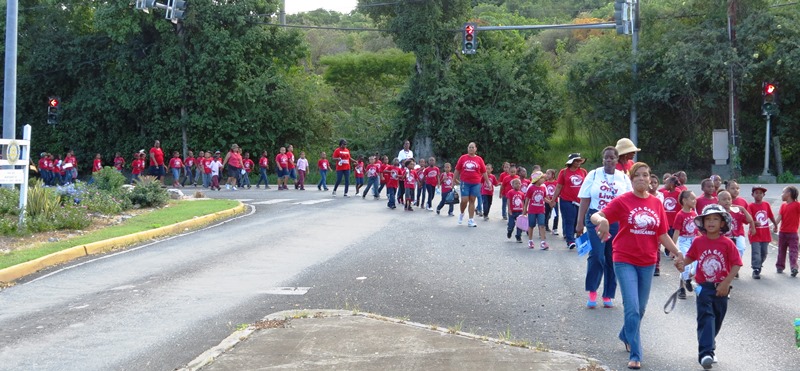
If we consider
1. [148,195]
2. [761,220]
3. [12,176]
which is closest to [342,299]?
[761,220]

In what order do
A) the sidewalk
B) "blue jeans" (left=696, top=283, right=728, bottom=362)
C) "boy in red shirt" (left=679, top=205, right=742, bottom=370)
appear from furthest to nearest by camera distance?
"boy in red shirt" (left=679, top=205, right=742, bottom=370), "blue jeans" (left=696, top=283, right=728, bottom=362), the sidewalk

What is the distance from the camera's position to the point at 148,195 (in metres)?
23.4

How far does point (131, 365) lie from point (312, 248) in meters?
8.00

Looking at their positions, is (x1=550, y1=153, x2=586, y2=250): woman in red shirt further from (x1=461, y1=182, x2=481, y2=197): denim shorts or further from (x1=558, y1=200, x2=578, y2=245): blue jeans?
(x1=461, y1=182, x2=481, y2=197): denim shorts

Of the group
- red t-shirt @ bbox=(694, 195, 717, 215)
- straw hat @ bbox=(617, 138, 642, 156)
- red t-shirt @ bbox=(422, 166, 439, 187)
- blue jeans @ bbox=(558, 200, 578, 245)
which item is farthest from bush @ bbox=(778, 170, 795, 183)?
straw hat @ bbox=(617, 138, 642, 156)

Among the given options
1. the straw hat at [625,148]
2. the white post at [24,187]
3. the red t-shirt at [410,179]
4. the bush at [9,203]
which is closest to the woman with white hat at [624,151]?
the straw hat at [625,148]

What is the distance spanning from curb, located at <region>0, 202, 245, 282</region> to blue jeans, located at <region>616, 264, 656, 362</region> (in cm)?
818

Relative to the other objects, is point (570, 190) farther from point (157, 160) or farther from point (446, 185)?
point (157, 160)

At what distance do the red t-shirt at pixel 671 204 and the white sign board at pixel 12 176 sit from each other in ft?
36.3

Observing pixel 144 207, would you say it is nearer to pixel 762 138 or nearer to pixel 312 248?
pixel 312 248

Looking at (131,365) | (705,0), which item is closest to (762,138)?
(705,0)

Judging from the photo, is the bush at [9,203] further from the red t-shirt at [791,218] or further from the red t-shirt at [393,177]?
the red t-shirt at [791,218]

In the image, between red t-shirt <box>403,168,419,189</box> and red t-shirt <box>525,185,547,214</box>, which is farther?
red t-shirt <box>403,168,419,189</box>

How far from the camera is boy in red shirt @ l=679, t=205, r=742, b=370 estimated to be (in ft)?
26.0
